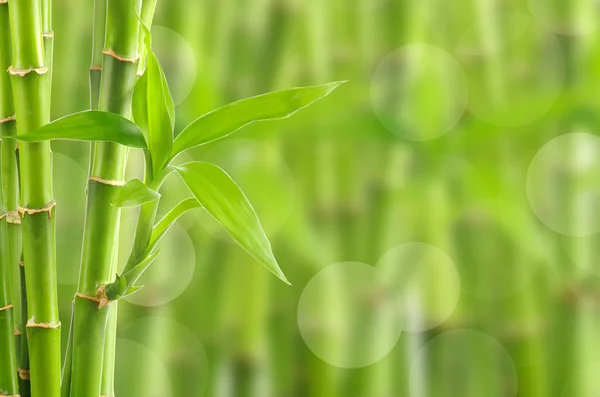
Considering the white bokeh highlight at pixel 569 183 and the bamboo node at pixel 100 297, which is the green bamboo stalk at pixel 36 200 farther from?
the white bokeh highlight at pixel 569 183

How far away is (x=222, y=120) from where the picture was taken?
30cm

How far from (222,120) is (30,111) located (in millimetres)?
108

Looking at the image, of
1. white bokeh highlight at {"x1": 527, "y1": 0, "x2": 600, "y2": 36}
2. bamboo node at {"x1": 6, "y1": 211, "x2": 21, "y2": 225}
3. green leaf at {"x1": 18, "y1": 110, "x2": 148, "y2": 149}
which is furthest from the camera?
white bokeh highlight at {"x1": 527, "y1": 0, "x2": 600, "y2": 36}

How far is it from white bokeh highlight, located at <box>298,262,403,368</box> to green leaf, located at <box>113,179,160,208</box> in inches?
20.2

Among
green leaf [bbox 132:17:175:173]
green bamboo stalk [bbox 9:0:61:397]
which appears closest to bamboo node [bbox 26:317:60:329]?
green bamboo stalk [bbox 9:0:61:397]

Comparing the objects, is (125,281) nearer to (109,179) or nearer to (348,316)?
(109,179)

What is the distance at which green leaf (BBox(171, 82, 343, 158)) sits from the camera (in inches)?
11.7

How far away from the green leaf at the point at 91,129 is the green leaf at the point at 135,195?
0.02 metres

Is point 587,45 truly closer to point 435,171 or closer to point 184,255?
point 435,171

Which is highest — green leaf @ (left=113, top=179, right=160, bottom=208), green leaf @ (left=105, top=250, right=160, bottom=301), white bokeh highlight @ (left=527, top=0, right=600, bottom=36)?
white bokeh highlight @ (left=527, top=0, right=600, bottom=36)

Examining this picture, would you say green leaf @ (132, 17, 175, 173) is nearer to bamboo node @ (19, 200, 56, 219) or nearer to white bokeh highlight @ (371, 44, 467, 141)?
bamboo node @ (19, 200, 56, 219)

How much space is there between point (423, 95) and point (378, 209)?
16 cm

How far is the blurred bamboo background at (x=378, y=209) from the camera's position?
761mm

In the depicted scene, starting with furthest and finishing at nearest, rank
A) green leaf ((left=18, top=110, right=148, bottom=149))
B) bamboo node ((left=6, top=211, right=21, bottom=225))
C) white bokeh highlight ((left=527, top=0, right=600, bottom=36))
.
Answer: white bokeh highlight ((left=527, top=0, right=600, bottom=36)) → bamboo node ((left=6, top=211, right=21, bottom=225)) → green leaf ((left=18, top=110, right=148, bottom=149))
